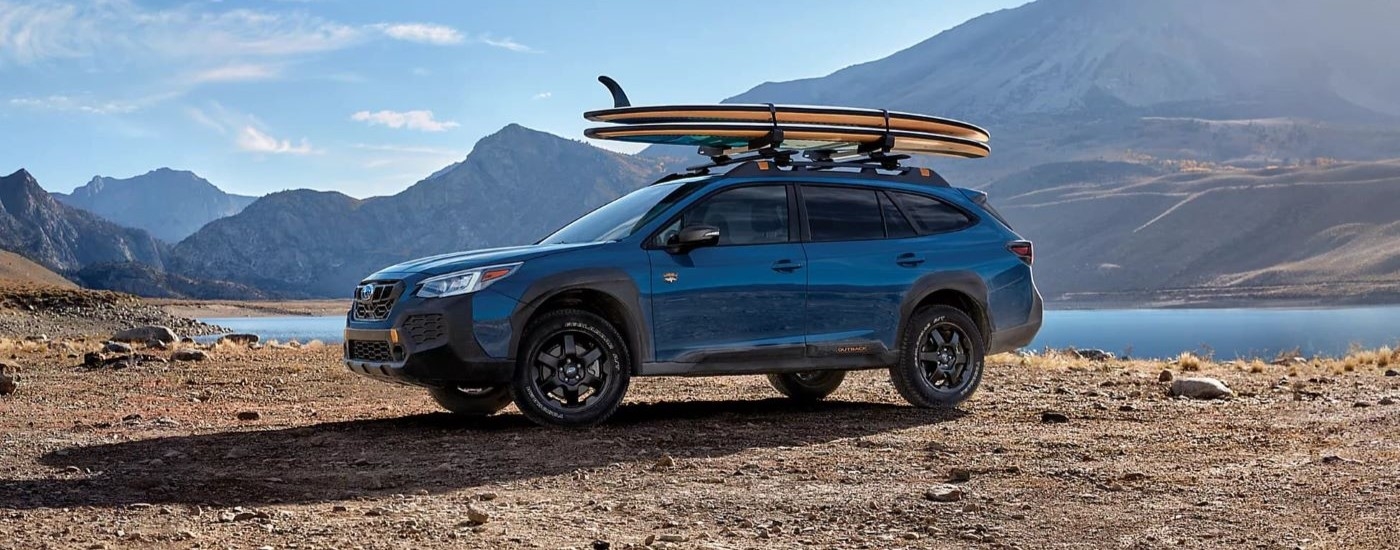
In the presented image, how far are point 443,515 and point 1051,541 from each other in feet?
8.32

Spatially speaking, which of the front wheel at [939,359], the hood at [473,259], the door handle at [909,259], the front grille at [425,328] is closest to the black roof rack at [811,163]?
the door handle at [909,259]

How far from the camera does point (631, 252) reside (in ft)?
29.9

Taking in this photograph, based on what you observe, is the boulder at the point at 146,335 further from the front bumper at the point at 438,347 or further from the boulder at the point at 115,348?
the front bumper at the point at 438,347

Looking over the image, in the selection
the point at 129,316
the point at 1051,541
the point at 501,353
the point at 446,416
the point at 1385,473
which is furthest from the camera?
the point at 129,316

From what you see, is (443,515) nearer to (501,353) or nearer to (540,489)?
(540,489)

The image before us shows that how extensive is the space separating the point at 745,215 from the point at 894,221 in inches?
53.5

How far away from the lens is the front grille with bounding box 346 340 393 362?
29.1 feet

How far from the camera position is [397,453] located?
8094 millimetres

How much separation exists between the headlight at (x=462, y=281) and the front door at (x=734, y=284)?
40.7 inches

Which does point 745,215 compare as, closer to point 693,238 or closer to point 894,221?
point 693,238

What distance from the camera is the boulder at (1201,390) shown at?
12.0 metres

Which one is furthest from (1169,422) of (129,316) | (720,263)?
(129,316)

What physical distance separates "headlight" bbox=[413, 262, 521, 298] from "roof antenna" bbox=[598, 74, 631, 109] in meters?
2.12

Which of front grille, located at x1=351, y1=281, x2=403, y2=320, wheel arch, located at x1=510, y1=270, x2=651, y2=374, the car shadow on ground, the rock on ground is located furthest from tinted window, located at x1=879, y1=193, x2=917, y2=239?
the rock on ground
